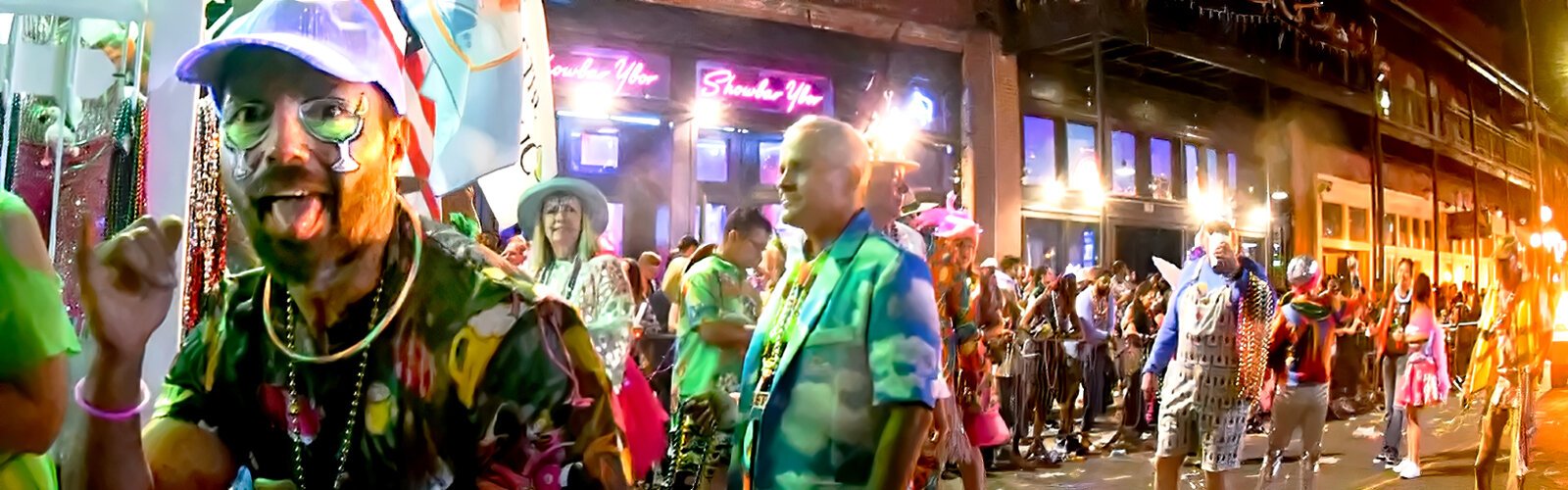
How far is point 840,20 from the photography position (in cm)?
786

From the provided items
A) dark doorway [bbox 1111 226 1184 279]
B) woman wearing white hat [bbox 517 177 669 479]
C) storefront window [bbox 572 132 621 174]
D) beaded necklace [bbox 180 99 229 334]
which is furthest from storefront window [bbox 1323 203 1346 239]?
beaded necklace [bbox 180 99 229 334]

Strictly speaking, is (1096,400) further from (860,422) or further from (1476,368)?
(860,422)

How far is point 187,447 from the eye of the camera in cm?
133

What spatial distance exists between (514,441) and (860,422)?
1103mm

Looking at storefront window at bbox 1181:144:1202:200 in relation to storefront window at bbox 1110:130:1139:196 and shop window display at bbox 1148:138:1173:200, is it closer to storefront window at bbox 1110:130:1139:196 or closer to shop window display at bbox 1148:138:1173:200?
shop window display at bbox 1148:138:1173:200

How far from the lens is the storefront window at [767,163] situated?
369 inches

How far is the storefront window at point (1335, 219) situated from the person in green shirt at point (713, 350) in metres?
3.93

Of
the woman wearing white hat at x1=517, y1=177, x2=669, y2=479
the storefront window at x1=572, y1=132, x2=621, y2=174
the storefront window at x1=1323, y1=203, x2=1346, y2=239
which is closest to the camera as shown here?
the woman wearing white hat at x1=517, y1=177, x2=669, y2=479

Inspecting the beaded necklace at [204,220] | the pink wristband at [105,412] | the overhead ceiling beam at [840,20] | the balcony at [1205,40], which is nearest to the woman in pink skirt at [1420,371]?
the balcony at [1205,40]

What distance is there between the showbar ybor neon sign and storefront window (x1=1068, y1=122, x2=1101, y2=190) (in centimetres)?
340

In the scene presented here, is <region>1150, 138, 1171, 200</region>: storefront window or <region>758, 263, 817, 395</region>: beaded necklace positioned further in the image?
<region>1150, 138, 1171, 200</region>: storefront window

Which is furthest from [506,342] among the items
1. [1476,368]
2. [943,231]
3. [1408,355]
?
[1408,355]

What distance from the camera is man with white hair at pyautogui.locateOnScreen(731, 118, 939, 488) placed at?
221 cm

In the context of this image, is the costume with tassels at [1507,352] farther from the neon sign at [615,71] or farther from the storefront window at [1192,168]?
the neon sign at [615,71]
